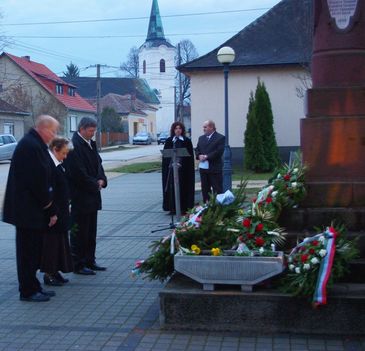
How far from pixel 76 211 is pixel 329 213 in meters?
2.95

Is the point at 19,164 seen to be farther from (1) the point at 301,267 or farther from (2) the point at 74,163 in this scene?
(1) the point at 301,267

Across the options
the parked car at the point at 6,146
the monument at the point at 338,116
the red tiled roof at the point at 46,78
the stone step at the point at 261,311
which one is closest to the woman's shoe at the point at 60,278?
the stone step at the point at 261,311

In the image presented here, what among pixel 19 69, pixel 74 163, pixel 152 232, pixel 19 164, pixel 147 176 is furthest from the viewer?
pixel 19 69

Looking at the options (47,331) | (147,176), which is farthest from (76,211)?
(147,176)

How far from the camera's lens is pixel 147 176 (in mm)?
23703

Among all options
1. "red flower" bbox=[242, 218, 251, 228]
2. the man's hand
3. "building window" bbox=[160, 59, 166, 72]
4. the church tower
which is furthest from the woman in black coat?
"building window" bbox=[160, 59, 166, 72]

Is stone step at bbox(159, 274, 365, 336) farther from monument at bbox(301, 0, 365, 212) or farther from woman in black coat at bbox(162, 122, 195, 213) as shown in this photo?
woman in black coat at bbox(162, 122, 195, 213)

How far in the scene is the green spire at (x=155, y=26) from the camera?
98875 mm

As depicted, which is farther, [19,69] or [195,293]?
[19,69]

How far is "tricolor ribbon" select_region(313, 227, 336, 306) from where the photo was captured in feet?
16.0

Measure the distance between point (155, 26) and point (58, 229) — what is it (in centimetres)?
9636

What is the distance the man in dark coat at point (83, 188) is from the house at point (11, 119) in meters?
40.9

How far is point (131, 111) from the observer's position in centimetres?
8275

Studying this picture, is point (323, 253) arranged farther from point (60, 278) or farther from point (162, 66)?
point (162, 66)
